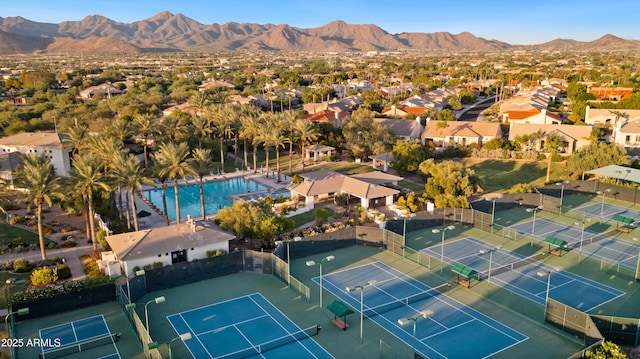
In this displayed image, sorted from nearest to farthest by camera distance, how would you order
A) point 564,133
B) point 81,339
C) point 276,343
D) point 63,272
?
1. point 276,343
2. point 81,339
3. point 63,272
4. point 564,133

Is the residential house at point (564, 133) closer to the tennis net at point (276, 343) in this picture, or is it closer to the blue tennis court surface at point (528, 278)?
the blue tennis court surface at point (528, 278)

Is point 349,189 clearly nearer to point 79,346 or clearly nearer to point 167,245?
point 167,245

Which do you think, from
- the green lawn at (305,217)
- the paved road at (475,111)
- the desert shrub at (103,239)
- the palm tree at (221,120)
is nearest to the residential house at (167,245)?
the desert shrub at (103,239)

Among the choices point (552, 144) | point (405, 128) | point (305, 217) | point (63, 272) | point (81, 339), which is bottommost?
point (81, 339)

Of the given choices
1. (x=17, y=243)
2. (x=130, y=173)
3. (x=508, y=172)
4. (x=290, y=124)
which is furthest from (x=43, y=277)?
(x=508, y=172)

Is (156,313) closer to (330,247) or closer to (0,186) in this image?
(330,247)

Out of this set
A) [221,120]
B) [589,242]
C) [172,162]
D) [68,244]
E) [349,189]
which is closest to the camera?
[68,244]
